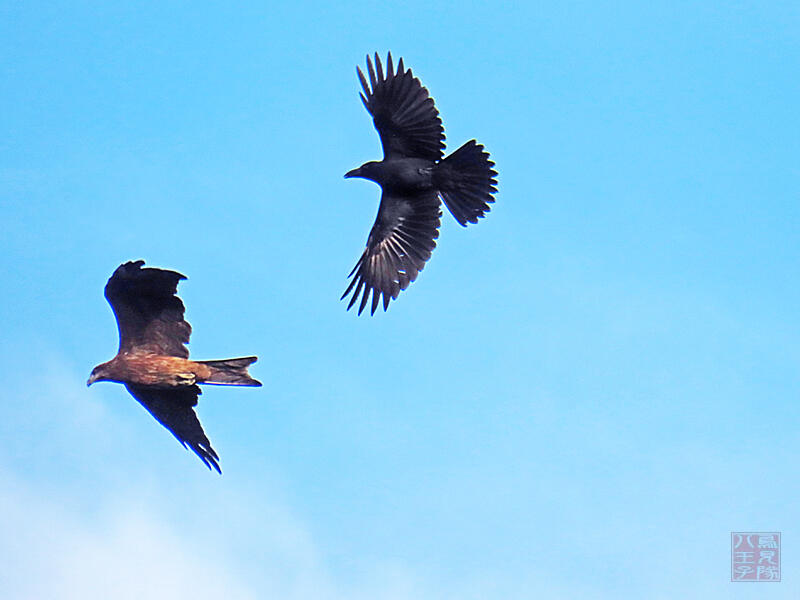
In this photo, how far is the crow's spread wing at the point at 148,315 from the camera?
→ 10984 mm

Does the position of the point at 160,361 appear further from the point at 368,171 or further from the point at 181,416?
the point at 368,171

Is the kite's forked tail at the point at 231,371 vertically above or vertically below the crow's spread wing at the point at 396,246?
below

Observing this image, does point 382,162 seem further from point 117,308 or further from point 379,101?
point 117,308

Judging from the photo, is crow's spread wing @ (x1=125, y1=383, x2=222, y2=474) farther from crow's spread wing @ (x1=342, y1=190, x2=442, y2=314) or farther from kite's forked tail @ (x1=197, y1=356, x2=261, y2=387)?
crow's spread wing @ (x1=342, y1=190, x2=442, y2=314)

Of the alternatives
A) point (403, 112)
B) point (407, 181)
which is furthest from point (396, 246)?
point (403, 112)

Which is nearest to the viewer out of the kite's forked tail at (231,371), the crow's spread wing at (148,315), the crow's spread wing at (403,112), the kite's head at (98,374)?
the kite's forked tail at (231,371)

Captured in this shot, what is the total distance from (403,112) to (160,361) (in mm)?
3469

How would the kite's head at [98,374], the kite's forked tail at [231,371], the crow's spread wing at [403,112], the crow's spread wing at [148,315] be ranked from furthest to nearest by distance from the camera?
the crow's spread wing at [403,112] → the kite's head at [98,374] → the crow's spread wing at [148,315] → the kite's forked tail at [231,371]

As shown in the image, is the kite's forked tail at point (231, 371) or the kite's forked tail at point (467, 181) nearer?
the kite's forked tail at point (231, 371)

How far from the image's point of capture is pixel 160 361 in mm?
11086

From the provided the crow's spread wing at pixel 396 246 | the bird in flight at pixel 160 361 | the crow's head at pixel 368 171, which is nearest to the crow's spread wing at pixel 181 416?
the bird in flight at pixel 160 361

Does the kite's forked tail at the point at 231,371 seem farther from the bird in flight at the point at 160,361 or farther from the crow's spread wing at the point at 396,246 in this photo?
the crow's spread wing at the point at 396,246

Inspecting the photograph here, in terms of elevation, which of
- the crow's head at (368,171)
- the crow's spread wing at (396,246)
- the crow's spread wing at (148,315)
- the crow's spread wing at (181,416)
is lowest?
the crow's spread wing at (181,416)

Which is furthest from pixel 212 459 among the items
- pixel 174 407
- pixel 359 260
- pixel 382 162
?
pixel 382 162
